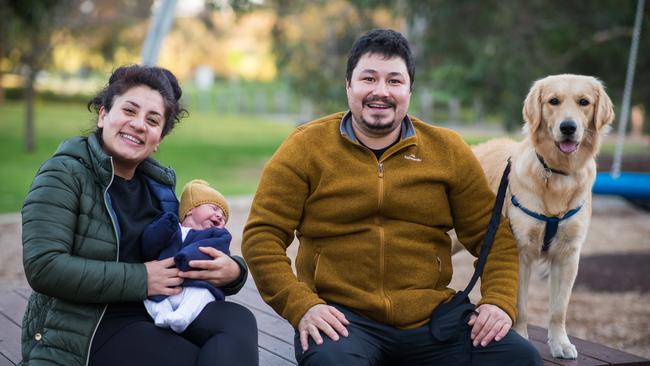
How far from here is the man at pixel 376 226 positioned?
3.07 m

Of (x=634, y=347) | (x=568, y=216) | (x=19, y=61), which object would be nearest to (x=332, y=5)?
(x=19, y=61)

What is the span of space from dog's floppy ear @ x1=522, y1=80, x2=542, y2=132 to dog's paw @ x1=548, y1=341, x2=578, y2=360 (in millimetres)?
1016

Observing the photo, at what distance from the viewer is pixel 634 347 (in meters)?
5.90

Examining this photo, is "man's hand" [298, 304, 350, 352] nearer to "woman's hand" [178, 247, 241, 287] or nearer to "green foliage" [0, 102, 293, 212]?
"woman's hand" [178, 247, 241, 287]

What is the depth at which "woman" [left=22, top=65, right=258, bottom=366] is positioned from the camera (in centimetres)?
266

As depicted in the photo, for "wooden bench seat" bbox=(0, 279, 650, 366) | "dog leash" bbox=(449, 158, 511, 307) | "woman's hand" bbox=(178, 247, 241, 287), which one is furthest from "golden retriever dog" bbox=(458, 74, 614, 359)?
"woman's hand" bbox=(178, 247, 241, 287)

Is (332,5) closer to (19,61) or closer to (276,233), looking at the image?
(19,61)

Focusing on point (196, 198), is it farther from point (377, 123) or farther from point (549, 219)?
point (549, 219)

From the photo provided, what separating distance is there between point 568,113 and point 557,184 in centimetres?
34

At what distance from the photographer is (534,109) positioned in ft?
12.6

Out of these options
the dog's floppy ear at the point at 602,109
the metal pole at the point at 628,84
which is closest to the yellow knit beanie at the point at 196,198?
the dog's floppy ear at the point at 602,109

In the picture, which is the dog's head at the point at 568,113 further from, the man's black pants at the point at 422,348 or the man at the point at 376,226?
the man's black pants at the point at 422,348

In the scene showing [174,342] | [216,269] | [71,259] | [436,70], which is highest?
[436,70]

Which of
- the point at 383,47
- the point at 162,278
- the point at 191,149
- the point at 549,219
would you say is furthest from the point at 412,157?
the point at 191,149
